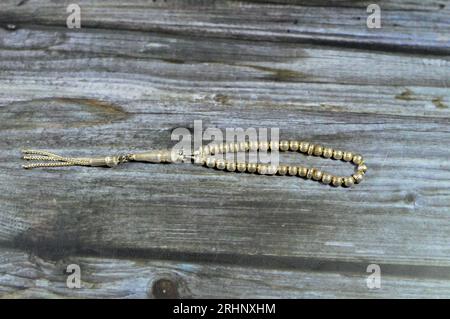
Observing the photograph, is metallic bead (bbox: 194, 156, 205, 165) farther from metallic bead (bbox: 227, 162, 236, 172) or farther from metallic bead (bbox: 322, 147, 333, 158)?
metallic bead (bbox: 322, 147, 333, 158)

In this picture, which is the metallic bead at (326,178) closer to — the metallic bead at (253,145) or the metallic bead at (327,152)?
the metallic bead at (327,152)

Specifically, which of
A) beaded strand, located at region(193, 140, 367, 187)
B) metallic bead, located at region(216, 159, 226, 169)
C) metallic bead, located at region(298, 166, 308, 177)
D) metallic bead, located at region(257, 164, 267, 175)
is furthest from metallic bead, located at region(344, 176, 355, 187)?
metallic bead, located at region(216, 159, 226, 169)

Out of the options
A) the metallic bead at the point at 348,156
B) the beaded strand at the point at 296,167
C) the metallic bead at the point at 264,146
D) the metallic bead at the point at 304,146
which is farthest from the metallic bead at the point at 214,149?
the metallic bead at the point at 348,156

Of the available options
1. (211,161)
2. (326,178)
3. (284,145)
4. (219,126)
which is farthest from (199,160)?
(326,178)

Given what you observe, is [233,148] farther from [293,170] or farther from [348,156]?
[348,156]

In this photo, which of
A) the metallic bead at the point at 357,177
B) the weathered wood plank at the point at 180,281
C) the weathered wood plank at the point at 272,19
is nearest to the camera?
the weathered wood plank at the point at 180,281
